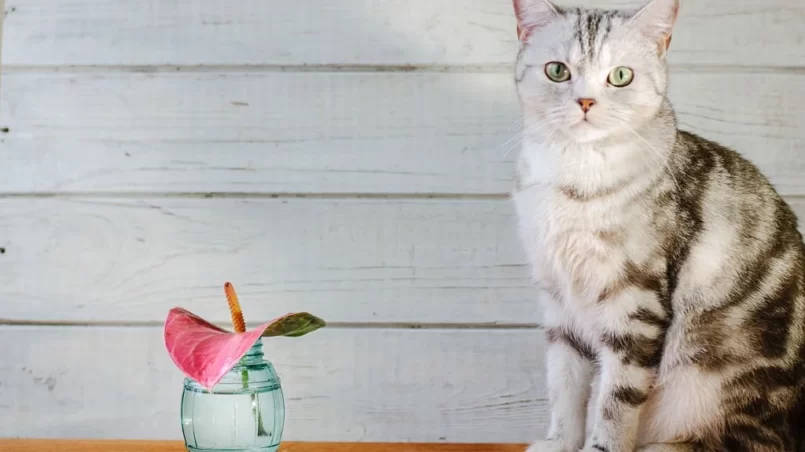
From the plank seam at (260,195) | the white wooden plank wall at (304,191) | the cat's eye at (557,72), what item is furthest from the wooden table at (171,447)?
the cat's eye at (557,72)

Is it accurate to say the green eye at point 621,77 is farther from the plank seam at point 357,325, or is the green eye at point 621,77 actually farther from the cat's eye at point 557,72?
the plank seam at point 357,325

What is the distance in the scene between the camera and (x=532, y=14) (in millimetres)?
932

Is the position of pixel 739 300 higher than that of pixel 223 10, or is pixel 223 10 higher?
pixel 223 10

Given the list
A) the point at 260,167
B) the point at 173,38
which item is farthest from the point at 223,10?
the point at 260,167

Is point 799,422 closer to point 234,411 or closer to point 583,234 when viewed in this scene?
point 583,234

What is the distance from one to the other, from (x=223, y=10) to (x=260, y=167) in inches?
9.6

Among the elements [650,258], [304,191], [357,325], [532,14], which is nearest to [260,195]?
[304,191]

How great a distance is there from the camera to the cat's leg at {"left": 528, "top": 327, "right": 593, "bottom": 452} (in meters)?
0.93

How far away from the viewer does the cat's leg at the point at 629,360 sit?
32.7 inches

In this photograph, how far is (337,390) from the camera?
1.19 m

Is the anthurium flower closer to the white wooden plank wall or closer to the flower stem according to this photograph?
the flower stem

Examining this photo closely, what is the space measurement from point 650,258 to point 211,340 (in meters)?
0.46

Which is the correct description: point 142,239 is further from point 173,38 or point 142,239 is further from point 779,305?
point 779,305

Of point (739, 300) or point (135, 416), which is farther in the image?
point (135, 416)
